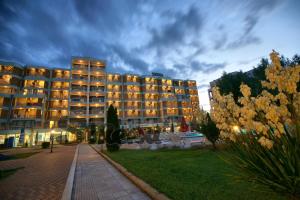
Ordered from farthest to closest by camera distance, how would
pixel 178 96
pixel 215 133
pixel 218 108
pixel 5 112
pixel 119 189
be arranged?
1. pixel 178 96
2. pixel 5 112
3. pixel 215 133
4. pixel 119 189
5. pixel 218 108

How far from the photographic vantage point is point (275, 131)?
86.4 inches

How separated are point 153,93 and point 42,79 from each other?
35.2 meters

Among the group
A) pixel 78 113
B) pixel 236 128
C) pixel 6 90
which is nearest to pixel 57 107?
pixel 78 113

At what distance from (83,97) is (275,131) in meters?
54.1

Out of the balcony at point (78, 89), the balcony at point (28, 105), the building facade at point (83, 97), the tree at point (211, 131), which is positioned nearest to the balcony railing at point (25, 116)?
the building facade at point (83, 97)

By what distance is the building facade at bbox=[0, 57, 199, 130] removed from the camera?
138 ft

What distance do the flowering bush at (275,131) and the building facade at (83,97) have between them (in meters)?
49.8

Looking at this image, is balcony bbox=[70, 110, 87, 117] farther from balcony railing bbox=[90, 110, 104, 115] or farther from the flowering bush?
the flowering bush

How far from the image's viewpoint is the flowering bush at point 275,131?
2138mm

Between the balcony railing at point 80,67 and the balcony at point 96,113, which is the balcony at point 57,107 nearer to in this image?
the balcony at point 96,113

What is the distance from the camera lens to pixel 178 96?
63469mm

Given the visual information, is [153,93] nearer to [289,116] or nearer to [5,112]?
[5,112]

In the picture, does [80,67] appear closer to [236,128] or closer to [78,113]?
[78,113]

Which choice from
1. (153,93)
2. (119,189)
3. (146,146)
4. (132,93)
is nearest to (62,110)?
(132,93)
